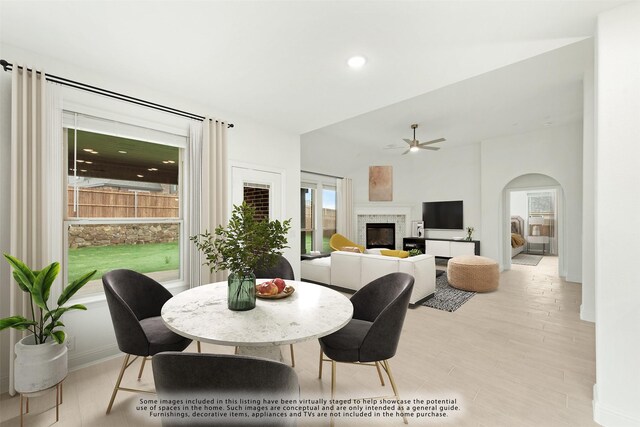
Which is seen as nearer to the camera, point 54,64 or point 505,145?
point 54,64

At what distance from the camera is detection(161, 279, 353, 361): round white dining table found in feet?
4.17

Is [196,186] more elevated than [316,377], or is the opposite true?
[196,186]

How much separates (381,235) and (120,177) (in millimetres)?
6424

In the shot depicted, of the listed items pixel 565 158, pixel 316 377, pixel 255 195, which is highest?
pixel 565 158

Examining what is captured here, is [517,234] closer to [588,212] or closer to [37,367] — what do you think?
[588,212]

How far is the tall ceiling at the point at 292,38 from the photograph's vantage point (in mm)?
1712

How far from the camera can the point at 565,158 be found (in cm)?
537

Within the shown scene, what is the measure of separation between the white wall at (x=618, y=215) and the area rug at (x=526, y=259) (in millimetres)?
6620

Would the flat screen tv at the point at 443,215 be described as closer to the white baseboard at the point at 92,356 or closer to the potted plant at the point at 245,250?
the potted plant at the point at 245,250

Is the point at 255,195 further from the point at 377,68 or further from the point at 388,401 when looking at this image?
the point at 388,401

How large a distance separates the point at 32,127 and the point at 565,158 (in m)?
7.60

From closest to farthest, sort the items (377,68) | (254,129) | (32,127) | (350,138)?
1. (32,127)
2. (377,68)
3. (254,129)
4. (350,138)

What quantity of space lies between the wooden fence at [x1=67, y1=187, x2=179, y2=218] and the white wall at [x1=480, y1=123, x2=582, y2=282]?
6.38 m

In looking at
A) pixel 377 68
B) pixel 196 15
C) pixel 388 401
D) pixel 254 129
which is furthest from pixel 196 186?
pixel 388 401
